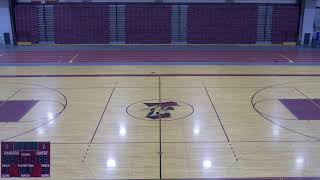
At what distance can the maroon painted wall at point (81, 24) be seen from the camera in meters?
22.6

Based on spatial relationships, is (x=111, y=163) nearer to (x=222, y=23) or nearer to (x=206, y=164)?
(x=206, y=164)

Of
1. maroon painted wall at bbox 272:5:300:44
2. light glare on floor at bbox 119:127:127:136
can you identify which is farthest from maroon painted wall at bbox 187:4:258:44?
light glare on floor at bbox 119:127:127:136

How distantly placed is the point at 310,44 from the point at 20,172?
2105 cm

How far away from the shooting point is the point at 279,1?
75.1ft

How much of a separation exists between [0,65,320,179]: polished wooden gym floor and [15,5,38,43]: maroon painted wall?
7.86 m

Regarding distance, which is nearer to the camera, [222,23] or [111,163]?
[111,163]

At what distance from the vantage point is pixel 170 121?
31.9ft

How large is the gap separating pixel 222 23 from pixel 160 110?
1356cm

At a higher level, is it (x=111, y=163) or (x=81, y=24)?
(x=81, y=24)

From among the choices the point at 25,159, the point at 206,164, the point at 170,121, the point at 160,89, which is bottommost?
the point at 206,164

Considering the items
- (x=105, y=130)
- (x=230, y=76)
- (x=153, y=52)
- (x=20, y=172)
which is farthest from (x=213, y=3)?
(x=20, y=172)

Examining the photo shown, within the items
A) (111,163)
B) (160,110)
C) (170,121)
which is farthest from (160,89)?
(111,163)

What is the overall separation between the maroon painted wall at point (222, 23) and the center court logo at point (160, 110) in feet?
40.6

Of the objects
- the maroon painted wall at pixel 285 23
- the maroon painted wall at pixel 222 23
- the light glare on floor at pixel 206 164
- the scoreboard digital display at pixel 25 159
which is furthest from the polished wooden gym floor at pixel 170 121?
the maroon painted wall at pixel 285 23
